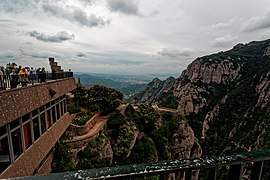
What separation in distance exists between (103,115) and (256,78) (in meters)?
57.6

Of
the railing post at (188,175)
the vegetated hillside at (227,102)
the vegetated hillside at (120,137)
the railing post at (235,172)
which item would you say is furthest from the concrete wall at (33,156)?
the vegetated hillside at (227,102)

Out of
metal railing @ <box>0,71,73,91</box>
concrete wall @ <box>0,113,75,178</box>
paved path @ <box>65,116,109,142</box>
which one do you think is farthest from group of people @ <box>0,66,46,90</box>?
paved path @ <box>65,116,109,142</box>

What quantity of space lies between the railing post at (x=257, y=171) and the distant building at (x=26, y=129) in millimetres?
7289

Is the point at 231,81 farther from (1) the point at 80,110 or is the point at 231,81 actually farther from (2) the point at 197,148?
(1) the point at 80,110

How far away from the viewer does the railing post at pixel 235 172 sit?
5.24 feet

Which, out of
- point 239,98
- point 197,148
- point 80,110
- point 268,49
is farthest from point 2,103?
point 268,49

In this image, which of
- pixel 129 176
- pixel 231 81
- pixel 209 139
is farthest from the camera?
pixel 231 81


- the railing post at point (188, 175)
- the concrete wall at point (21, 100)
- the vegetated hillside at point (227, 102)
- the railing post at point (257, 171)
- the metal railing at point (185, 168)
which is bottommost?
the vegetated hillside at point (227, 102)

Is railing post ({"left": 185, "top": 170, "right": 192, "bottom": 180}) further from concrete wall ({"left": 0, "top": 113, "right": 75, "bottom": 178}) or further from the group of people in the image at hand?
the group of people

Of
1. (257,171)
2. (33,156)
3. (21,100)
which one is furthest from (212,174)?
(33,156)

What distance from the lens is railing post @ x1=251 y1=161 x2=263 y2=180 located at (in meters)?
1.72

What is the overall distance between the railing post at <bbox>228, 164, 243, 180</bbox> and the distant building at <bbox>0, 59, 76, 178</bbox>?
7214 mm

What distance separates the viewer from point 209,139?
5544 centimetres

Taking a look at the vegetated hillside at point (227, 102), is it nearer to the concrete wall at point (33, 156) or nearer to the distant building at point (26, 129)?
the concrete wall at point (33, 156)
